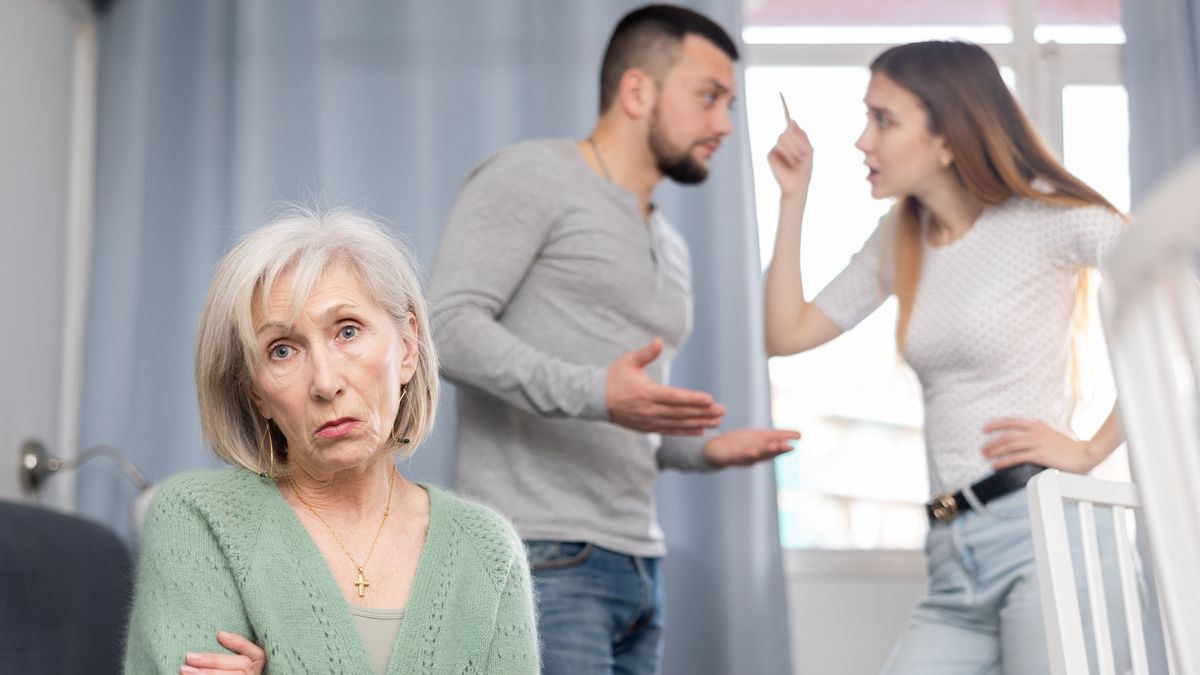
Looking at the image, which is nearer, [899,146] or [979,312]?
[979,312]

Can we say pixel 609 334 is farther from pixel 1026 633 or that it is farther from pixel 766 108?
pixel 766 108

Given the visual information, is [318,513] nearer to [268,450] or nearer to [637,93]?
[268,450]

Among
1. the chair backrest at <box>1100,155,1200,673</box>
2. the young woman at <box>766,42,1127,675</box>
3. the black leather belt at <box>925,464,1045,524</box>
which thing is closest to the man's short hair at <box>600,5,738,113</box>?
the young woman at <box>766,42,1127,675</box>

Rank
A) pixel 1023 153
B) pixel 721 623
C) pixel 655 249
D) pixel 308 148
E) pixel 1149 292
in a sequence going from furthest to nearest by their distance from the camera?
pixel 308 148 → pixel 721 623 → pixel 655 249 → pixel 1023 153 → pixel 1149 292

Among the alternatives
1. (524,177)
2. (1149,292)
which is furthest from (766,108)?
(1149,292)

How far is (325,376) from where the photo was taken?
1.44 m

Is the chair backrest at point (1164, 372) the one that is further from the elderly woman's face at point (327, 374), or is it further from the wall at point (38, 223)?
the wall at point (38, 223)

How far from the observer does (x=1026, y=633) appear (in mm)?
1775

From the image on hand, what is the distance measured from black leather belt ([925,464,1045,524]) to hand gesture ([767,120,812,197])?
0.67m

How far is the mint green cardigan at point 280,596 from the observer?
4.55 feet

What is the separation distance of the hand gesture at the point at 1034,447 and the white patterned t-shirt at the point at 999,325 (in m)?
0.03

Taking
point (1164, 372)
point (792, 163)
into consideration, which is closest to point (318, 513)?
point (1164, 372)

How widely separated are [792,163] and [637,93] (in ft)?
1.00

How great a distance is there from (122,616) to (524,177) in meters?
1.01
